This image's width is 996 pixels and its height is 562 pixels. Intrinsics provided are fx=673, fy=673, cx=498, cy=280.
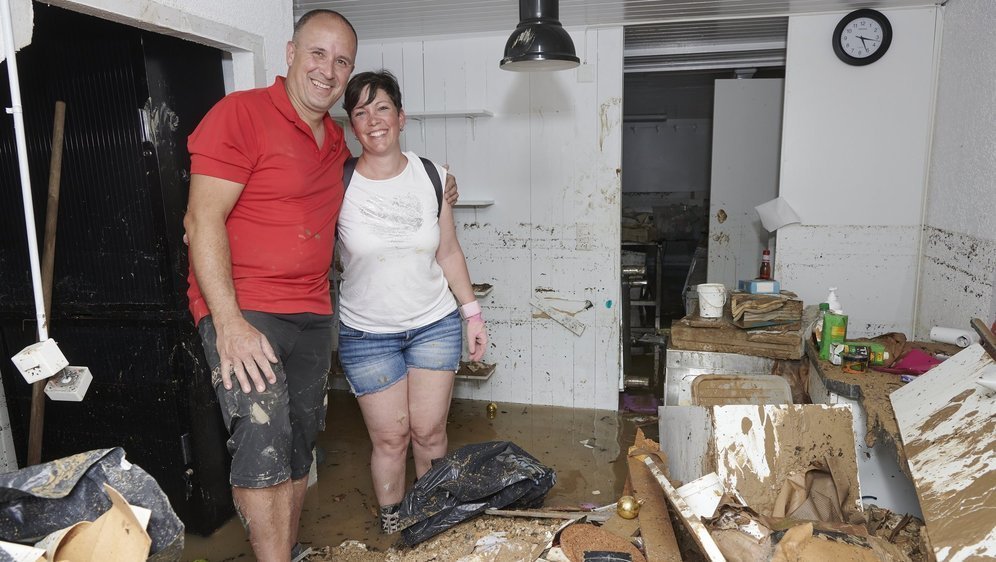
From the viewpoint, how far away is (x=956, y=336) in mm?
2441

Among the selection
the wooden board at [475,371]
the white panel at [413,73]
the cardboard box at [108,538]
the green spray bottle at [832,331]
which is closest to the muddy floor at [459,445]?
the wooden board at [475,371]

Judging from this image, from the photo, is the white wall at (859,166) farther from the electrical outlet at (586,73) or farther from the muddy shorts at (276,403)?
the muddy shorts at (276,403)

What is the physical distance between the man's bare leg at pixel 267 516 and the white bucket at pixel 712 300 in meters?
1.90

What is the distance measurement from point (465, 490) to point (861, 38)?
112 inches

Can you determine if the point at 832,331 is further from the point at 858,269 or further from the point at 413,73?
the point at 413,73

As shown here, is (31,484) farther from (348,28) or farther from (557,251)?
(557,251)

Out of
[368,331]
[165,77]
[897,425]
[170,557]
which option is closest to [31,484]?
[170,557]

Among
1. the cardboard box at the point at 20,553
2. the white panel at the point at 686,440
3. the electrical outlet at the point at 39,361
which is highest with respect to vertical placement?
the electrical outlet at the point at 39,361

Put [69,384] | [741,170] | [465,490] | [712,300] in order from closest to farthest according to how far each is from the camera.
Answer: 1. [69,384]
2. [465,490]
3. [712,300]
4. [741,170]

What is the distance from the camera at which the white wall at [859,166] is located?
3.27m

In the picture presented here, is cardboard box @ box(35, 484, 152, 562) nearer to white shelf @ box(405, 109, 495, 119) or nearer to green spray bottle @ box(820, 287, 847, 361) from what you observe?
green spray bottle @ box(820, 287, 847, 361)

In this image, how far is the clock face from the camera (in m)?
3.25

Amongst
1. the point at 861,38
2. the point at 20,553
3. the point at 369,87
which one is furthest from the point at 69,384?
the point at 861,38

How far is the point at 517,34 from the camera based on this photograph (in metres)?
2.48
